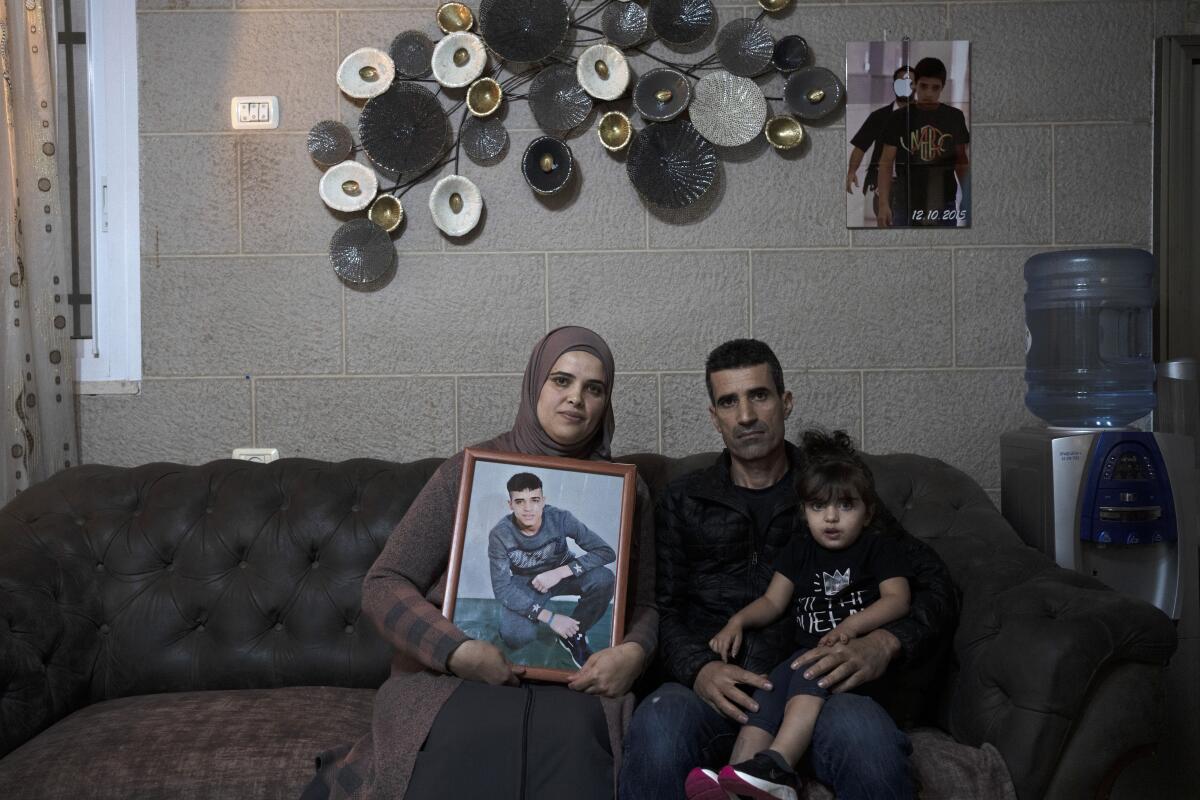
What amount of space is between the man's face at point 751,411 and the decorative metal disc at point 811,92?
1052mm

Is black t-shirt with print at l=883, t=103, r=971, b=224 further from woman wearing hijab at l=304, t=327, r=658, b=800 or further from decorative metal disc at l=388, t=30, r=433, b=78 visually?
decorative metal disc at l=388, t=30, r=433, b=78

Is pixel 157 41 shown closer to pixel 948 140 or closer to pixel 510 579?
pixel 510 579

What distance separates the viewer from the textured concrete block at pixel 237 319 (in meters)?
2.90

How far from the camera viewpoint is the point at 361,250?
9.30 feet

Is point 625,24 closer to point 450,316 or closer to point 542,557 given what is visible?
point 450,316

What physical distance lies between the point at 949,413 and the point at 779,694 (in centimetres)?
139

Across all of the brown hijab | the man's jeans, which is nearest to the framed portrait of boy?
the brown hijab

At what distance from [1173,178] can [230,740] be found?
292 centimetres

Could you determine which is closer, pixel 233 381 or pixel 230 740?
pixel 230 740

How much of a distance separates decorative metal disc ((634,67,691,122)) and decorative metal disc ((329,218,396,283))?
2.78 ft

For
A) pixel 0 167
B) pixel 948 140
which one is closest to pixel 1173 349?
pixel 948 140

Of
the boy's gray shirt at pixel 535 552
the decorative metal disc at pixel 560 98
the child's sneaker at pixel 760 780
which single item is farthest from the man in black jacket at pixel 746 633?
the decorative metal disc at pixel 560 98

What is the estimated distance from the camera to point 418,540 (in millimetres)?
1979

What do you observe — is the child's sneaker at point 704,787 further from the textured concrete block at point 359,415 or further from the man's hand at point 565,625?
the textured concrete block at point 359,415
